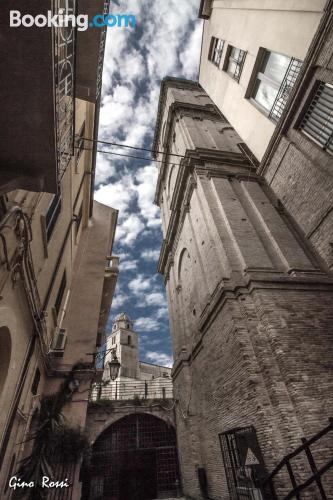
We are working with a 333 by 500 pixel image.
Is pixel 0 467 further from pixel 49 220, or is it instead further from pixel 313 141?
pixel 313 141

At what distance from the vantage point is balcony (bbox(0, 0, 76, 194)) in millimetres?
2904

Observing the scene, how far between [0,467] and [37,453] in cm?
128

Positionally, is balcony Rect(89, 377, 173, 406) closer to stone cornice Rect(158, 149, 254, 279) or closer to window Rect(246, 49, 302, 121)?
stone cornice Rect(158, 149, 254, 279)

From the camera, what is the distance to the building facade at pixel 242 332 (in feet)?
19.8

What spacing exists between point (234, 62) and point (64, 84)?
27.6ft

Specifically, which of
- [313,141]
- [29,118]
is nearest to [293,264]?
[313,141]

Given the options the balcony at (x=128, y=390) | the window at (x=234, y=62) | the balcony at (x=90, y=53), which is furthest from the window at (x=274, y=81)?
the balcony at (x=128, y=390)

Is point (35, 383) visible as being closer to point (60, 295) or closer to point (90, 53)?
point (60, 295)

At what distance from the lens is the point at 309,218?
650 cm

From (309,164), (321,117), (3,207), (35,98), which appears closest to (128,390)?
(3,207)

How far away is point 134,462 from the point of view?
44.1ft

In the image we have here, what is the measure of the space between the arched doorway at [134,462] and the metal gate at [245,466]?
777cm

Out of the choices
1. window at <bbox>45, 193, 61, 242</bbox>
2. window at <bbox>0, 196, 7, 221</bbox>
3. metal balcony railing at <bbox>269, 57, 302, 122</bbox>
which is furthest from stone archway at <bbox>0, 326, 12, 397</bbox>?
metal balcony railing at <bbox>269, 57, 302, 122</bbox>

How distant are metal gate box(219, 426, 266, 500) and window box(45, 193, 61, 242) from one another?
6.60m
